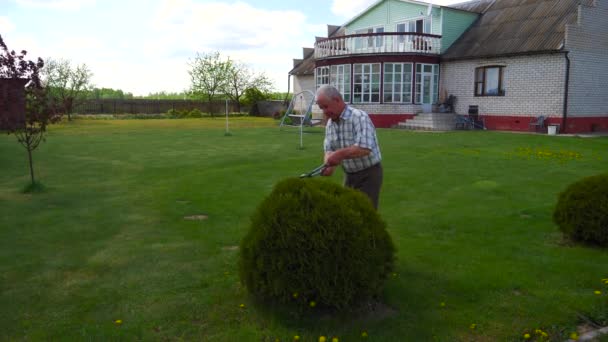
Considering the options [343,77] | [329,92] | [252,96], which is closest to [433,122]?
[343,77]

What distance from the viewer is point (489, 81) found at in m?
27.6

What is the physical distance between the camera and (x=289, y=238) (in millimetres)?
4027

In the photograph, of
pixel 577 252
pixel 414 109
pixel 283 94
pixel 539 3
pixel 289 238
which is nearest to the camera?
pixel 289 238

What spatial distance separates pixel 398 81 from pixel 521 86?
6.79 metres

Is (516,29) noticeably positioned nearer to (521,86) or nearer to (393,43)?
(521,86)

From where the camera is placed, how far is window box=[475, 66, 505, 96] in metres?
26.9

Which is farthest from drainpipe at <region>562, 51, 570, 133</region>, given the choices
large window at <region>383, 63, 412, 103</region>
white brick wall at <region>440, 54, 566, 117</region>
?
large window at <region>383, 63, 412, 103</region>

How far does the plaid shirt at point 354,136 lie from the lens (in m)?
4.88

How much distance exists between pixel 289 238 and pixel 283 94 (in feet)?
186

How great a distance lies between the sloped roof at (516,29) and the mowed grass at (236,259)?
13657mm

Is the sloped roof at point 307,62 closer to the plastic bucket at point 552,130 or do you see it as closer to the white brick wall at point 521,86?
the white brick wall at point 521,86

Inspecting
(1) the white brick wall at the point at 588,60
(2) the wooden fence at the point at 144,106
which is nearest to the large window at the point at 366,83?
(1) the white brick wall at the point at 588,60

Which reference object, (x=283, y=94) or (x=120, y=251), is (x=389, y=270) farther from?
(x=283, y=94)

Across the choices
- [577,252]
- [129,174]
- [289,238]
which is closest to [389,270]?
[289,238]
